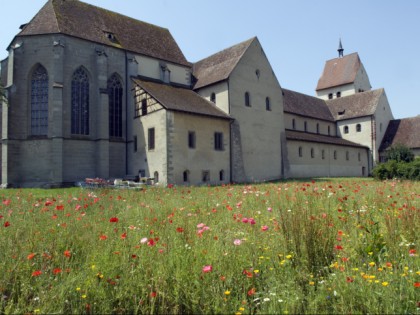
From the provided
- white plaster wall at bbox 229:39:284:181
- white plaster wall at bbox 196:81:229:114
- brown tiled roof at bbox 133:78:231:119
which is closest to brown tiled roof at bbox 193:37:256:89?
white plaster wall at bbox 196:81:229:114

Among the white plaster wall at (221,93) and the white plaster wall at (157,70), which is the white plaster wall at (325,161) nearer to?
the white plaster wall at (221,93)

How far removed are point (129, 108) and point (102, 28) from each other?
25.4 ft

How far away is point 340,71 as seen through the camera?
204 feet

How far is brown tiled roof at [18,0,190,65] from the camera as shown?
28859 mm

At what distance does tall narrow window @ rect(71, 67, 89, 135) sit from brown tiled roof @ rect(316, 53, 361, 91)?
4579cm

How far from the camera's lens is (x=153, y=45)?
34719 mm

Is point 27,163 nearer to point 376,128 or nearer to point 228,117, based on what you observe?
point 228,117

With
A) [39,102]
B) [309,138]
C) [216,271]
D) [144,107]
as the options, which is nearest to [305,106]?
[309,138]

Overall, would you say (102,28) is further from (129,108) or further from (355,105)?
(355,105)

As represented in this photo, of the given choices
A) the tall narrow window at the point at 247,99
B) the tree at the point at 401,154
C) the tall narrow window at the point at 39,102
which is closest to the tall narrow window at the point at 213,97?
the tall narrow window at the point at 247,99


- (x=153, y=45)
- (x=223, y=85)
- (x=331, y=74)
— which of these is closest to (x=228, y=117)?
(x=223, y=85)

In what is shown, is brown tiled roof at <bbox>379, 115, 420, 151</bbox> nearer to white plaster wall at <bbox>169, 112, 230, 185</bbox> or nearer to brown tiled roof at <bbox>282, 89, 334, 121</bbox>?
brown tiled roof at <bbox>282, 89, 334, 121</bbox>

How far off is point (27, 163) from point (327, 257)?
2758 centimetres

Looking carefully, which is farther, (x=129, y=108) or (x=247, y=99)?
(x=247, y=99)
